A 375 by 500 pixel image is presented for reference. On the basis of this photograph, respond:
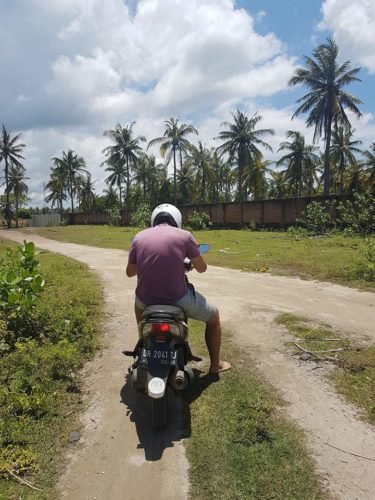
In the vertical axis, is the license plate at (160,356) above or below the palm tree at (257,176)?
below

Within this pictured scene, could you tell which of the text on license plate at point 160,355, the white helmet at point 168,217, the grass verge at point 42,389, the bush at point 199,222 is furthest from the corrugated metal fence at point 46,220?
the text on license plate at point 160,355

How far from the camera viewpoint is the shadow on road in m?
3.00

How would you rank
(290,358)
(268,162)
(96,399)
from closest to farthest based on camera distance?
(96,399) < (290,358) < (268,162)

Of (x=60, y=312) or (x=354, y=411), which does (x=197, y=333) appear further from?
(x=354, y=411)

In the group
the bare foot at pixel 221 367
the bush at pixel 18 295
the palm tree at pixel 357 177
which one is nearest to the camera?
the bare foot at pixel 221 367

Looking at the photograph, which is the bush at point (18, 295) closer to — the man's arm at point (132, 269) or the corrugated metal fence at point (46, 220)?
the man's arm at point (132, 269)

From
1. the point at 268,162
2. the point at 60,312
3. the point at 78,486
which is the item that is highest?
the point at 268,162

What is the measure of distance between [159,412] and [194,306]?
0.89 meters

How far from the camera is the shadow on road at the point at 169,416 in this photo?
2998 mm

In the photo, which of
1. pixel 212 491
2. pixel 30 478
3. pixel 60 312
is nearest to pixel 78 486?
pixel 30 478

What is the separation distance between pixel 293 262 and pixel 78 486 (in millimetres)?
9549

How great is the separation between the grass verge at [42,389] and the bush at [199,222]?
2616 cm

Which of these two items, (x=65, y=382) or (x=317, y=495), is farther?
(x=65, y=382)

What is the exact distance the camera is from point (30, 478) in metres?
2.66
